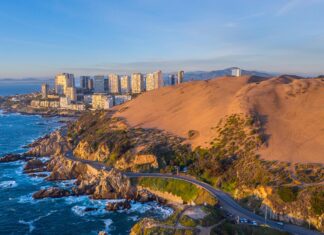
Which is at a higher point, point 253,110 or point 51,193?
point 253,110

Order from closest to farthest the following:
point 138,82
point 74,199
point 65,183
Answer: point 74,199, point 65,183, point 138,82

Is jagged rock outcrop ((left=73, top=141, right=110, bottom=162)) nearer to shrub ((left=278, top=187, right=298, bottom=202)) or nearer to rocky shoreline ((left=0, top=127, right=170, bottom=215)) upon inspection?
rocky shoreline ((left=0, top=127, right=170, bottom=215))

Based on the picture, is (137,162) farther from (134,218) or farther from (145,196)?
(134,218)

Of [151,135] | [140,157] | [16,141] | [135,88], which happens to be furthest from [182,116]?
[135,88]

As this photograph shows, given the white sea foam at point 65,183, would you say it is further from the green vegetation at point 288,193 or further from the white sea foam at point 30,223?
the green vegetation at point 288,193

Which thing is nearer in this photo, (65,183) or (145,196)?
(145,196)

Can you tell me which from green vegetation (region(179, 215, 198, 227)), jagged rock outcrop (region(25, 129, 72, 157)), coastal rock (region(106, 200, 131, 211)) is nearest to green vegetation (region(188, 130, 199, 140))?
coastal rock (region(106, 200, 131, 211))

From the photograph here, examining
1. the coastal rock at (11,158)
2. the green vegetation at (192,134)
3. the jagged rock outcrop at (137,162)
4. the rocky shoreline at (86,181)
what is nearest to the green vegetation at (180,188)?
the rocky shoreline at (86,181)

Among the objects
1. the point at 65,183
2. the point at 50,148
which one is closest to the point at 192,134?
the point at 65,183
